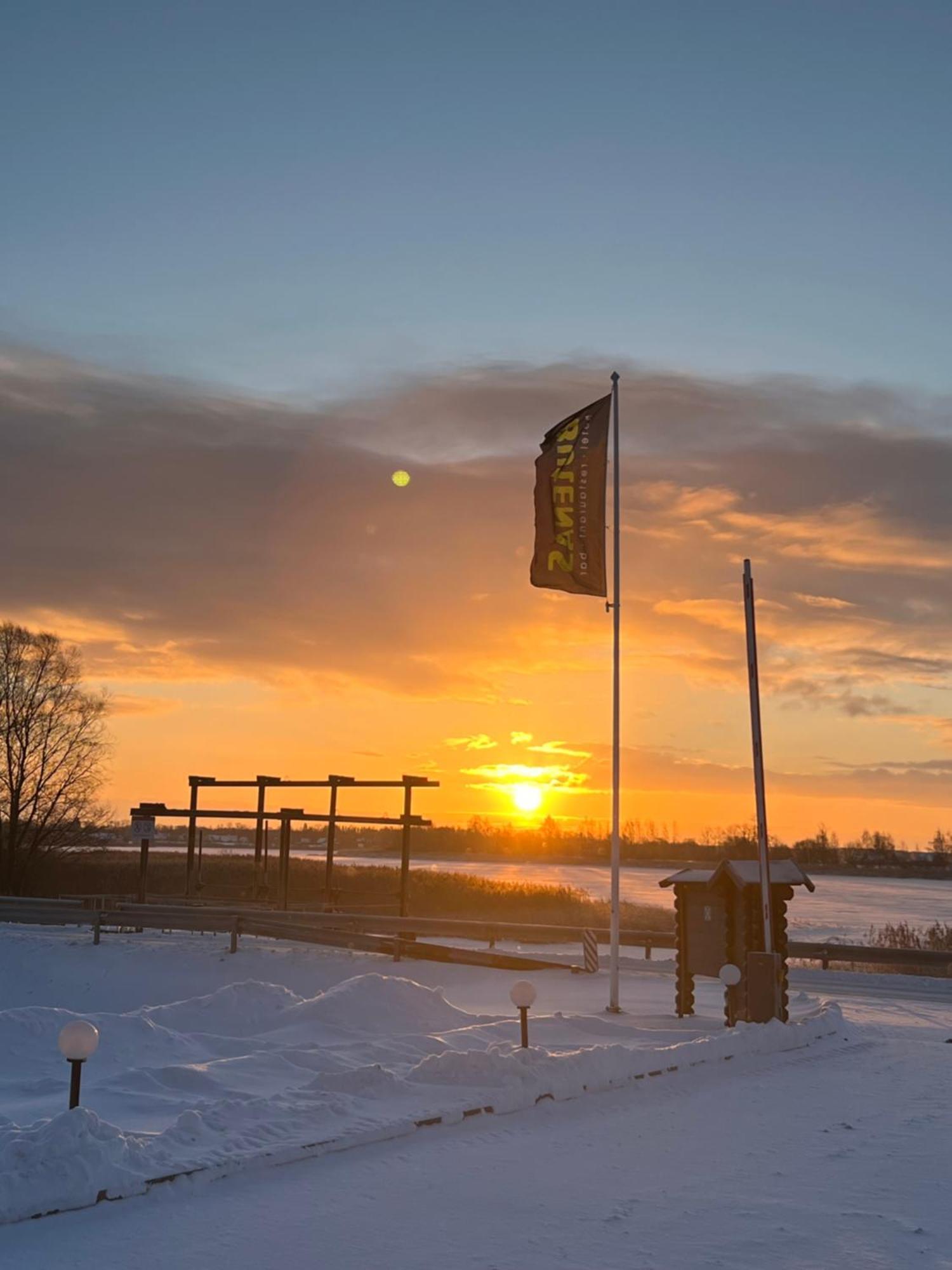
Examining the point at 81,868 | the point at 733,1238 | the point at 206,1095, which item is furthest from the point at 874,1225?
the point at 81,868

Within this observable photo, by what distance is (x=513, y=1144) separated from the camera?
991cm

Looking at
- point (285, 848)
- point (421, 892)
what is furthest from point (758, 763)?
point (421, 892)

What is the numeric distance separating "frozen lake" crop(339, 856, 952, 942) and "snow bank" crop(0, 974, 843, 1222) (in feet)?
107

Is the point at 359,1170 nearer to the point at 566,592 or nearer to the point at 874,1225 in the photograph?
the point at 874,1225

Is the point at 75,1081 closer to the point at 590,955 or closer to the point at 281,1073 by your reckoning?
the point at 281,1073

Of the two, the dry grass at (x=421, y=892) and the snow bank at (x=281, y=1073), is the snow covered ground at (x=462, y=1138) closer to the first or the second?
the snow bank at (x=281, y=1073)

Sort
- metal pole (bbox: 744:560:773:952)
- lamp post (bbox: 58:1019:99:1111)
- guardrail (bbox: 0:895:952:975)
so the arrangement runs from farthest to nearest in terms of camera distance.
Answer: guardrail (bbox: 0:895:952:975), metal pole (bbox: 744:560:773:952), lamp post (bbox: 58:1019:99:1111)

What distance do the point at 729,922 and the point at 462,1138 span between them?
10.4m

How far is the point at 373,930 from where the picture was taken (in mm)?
32500

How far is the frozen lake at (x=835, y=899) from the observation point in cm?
5881

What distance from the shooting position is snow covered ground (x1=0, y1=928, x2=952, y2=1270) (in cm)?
735

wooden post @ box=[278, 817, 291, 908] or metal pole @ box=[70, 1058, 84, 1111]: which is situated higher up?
wooden post @ box=[278, 817, 291, 908]

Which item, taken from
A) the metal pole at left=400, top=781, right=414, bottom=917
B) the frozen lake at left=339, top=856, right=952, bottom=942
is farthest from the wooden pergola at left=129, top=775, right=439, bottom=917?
the frozen lake at left=339, top=856, right=952, bottom=942

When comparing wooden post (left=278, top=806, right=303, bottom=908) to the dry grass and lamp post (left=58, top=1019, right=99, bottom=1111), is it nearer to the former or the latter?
the dry grass
